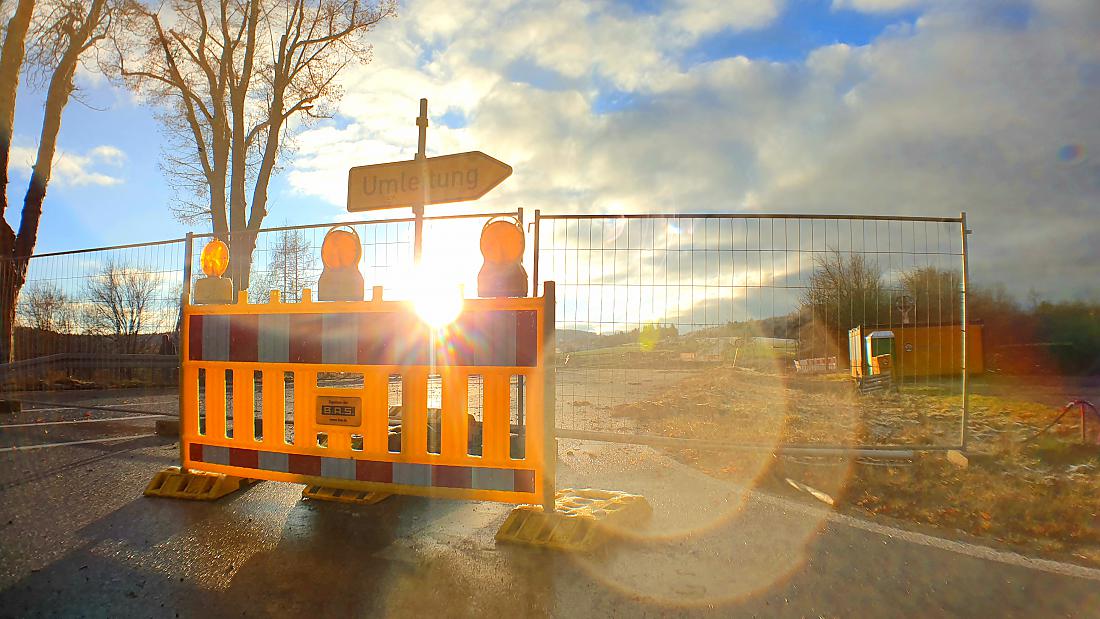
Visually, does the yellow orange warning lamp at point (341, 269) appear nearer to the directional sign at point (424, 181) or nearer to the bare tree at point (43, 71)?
the directional sign at point (424, 181)

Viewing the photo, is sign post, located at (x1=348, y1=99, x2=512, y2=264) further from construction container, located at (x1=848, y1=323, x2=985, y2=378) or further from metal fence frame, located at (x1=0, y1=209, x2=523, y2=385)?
construction container, located at (x1=848, y1=323, x2=985, y2=378)

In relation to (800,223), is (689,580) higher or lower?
lower

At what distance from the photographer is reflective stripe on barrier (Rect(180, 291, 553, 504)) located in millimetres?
3602

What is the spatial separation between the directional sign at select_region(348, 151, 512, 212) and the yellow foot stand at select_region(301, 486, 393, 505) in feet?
7.18

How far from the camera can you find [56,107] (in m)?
15.8

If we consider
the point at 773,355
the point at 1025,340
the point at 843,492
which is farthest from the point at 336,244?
the point at 1025,340

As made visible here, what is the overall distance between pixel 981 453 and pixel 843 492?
2398 millimetres

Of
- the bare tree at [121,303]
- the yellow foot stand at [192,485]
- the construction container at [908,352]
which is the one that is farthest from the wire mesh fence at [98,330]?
the construction container at [908,352]

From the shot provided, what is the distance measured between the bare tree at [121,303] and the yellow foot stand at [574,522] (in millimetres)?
8646

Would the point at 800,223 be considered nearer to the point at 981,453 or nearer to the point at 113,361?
the point at 981,453

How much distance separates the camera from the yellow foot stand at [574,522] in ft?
10.8

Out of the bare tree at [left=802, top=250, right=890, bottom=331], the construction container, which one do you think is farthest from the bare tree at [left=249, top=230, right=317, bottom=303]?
the construction container

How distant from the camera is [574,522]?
3379 millimetres

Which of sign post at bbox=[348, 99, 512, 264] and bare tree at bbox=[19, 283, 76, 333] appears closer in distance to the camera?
sign post at bbox=[348, 99, 512, 264]
